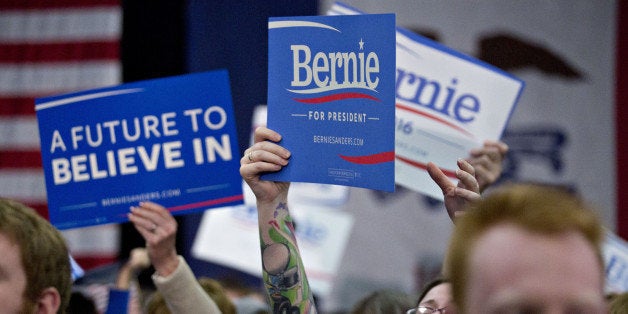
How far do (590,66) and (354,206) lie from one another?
1.61m

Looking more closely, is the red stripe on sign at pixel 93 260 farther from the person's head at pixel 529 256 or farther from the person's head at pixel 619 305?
the person's head at pixel 529 256

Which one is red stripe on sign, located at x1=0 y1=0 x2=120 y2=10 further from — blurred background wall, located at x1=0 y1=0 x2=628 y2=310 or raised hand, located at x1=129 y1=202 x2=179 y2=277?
raised hand, located at x1=129 y1=202 x2=179 y2=277

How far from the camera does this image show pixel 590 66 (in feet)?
17.9

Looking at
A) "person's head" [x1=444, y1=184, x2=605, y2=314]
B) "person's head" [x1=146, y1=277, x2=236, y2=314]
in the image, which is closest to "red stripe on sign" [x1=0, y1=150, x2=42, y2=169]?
"person's head" [x1=146, y1=277, x2=236, y2=314]

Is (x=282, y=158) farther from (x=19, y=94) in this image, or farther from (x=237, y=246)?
(x=19, y=94)

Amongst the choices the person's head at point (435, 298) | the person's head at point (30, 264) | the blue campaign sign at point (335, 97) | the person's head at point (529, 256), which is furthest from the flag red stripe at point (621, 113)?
the person's head at point (529, 256)

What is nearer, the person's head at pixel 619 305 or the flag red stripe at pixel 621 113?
the person's head at pixel 619 305

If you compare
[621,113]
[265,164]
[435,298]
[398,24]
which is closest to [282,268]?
[265,164]

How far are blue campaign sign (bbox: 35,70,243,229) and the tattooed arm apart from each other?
1.77 feet

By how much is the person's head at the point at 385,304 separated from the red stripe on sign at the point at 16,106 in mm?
4050

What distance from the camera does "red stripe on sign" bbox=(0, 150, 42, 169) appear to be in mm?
6281

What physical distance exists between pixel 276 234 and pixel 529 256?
0.89 meters

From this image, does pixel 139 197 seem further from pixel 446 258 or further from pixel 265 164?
pixel 446 258

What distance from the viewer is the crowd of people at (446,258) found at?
112 cm
